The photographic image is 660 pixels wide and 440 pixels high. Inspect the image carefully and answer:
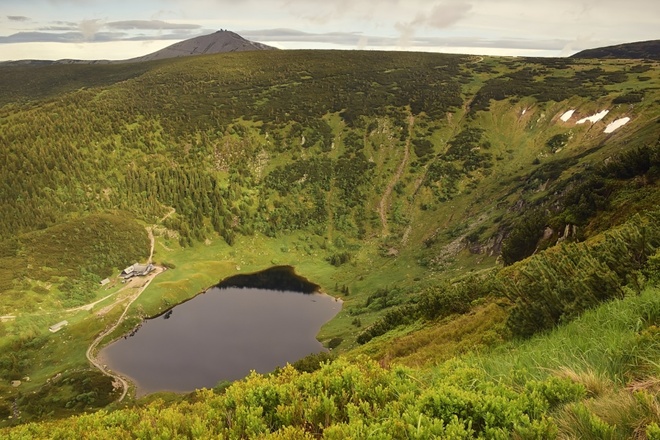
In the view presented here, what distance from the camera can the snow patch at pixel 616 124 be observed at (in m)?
94.8

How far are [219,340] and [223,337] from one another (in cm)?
91

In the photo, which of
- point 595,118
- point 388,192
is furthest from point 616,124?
point 388,192

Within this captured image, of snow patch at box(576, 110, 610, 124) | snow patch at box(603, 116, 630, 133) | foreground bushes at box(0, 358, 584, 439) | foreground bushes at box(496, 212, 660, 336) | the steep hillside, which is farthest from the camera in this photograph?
snow patch at box(576, 110, 610, 124)

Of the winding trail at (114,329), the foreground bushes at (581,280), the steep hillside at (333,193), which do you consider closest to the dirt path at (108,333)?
the winding trail at (114,329)

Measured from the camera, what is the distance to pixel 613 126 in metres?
96.0

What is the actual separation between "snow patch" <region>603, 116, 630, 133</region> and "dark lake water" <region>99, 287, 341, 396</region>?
254 feet

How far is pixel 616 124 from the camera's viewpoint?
315ft

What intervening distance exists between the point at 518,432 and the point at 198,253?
3631 inches

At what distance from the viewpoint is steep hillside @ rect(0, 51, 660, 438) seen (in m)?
37.3

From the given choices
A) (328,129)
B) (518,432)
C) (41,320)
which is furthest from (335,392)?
(328,129)

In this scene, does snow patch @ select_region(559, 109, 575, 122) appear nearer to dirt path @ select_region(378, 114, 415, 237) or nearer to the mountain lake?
dirt path @ select_region(378, 114, 415, 237)

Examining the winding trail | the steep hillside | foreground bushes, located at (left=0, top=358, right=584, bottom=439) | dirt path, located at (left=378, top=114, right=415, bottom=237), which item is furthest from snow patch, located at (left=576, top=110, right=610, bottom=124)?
foreground bushes, located at (left=0, top=358, right=584, bottom=439)

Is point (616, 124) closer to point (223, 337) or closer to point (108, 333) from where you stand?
point (223, 337)

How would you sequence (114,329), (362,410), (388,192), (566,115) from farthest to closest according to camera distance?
(388,192)
(566,115)
(114,329)
(362,410)
